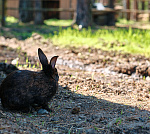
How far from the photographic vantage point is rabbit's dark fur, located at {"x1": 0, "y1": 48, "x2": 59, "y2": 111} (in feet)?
10.8

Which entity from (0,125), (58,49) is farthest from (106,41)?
(0,125)

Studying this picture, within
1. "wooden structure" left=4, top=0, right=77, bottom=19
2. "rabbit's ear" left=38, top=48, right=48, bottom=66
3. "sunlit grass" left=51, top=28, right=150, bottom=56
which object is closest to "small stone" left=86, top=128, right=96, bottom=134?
"rabbit's ear" left=38, top=48, right=48, bottom=66

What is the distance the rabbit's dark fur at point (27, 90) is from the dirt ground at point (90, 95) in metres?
0.13

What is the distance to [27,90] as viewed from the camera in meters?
3.32

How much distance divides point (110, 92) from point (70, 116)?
1.38 m

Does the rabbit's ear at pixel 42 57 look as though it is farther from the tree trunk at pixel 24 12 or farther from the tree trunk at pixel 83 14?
the tree trunk at pixel 24 12

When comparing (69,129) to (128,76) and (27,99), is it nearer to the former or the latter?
(27,99)

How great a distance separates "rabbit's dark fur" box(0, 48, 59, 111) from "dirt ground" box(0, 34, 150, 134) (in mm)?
133

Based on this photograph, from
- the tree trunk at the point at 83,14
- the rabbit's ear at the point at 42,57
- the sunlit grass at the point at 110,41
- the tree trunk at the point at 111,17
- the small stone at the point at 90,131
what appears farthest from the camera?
the tree trunk at the point at 111,17

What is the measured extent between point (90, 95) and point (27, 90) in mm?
1417

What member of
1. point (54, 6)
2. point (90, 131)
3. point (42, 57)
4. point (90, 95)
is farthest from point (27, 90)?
point (54, 6)

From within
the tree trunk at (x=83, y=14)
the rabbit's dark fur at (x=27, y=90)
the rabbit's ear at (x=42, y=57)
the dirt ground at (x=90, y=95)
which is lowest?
the dirt ground at (x=90, y=95)

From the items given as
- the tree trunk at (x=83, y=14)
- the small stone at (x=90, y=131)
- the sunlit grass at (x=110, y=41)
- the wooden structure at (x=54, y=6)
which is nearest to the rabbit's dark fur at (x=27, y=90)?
Result: the small stone at (x=90, y=131)

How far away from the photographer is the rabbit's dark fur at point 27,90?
331cm
